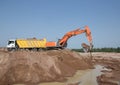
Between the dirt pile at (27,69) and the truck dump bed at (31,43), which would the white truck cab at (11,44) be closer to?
the truck dump bed at (31,43)

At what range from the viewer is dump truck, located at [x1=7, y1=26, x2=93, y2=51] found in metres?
34.7

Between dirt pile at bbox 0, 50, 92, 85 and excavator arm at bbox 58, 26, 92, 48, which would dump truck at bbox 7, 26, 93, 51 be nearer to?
excavator arm at bbox 58, 26, 92, 48

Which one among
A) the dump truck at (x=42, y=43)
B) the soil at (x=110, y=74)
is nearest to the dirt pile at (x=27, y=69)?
the soil at (x=110, y=74)

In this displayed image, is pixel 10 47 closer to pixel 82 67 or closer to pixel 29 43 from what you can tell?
pixel 29 43

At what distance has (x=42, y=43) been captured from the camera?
3759 cm

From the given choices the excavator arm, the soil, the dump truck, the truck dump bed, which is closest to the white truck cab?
the dump truck

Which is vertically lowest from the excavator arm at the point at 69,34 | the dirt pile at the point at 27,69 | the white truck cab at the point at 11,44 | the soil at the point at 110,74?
the soil at the point at 110,74

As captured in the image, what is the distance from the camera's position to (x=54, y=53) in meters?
30.8

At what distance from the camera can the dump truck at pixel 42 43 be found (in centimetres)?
3472

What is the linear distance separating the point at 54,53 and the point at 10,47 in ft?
26.6

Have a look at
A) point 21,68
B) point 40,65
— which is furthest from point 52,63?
point 21,68

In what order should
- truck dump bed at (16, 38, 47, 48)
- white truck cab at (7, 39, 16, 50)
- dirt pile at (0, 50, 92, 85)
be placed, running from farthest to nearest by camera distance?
truck dump bed at (16, 38, 47, 48), white truck cab at (7, 39, 16, 50), dirt pile at (0, 50, 92, 85)

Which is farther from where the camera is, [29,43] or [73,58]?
[29,43]

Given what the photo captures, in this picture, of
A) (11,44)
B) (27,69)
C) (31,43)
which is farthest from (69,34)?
(27,69)
